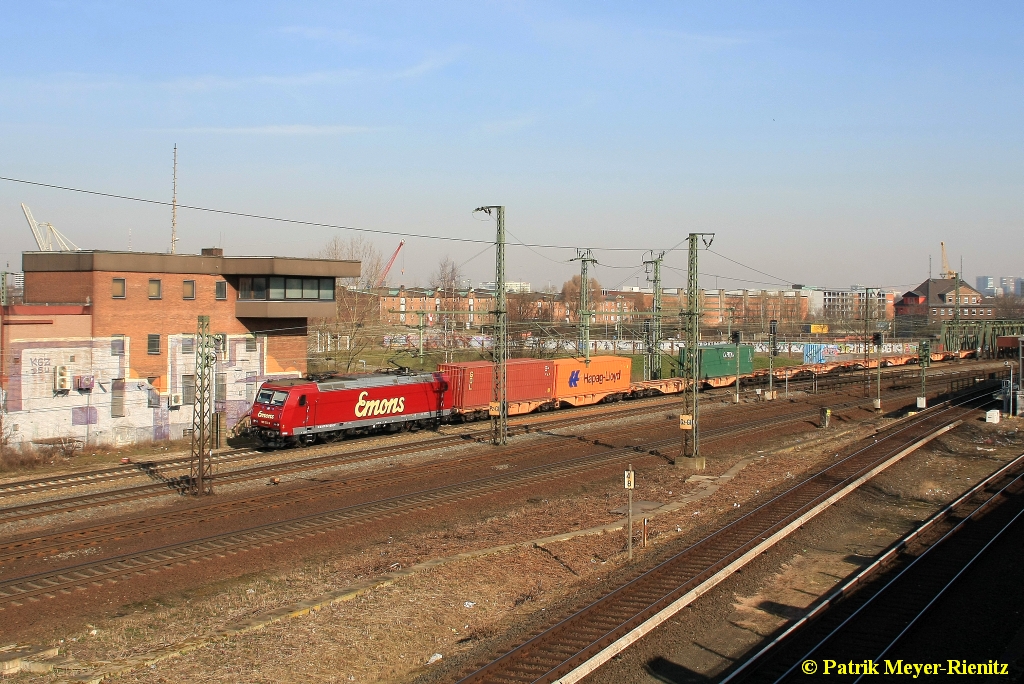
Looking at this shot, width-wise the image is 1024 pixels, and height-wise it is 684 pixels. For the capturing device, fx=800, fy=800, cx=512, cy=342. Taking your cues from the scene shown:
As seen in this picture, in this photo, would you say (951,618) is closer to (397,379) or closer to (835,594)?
(835,594)

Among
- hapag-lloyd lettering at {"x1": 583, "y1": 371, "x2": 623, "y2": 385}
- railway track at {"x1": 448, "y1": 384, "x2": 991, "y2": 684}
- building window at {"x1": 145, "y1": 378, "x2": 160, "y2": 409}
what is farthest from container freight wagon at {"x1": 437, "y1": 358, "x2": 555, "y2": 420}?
railway track at {"x1": 448, "y1": 384, "x2": 991, "y2": 684}

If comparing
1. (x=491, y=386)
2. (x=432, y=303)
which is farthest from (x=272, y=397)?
(x=432, y=303)

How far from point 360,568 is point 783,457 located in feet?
61.1

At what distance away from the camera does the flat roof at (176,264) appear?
3272 cm

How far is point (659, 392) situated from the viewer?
163 ft

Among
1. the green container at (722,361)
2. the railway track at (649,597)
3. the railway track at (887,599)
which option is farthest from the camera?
the green container at (722,361)

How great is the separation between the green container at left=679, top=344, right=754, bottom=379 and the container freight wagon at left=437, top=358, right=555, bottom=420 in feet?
42.0

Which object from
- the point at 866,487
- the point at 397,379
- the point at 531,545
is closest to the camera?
the point at 531,545

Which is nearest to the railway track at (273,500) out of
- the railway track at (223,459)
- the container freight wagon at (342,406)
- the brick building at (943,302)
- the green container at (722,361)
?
the railway track at (223,459)

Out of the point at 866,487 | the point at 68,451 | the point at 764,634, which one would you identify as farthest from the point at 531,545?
the point at 68,451

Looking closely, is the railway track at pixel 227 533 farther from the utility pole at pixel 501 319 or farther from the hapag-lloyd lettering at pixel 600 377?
the hapag-lloyd lettering at pixel 600 377

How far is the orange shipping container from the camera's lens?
41.9 metres

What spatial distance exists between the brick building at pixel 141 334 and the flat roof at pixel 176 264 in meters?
0.04

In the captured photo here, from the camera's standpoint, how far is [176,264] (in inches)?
1356
